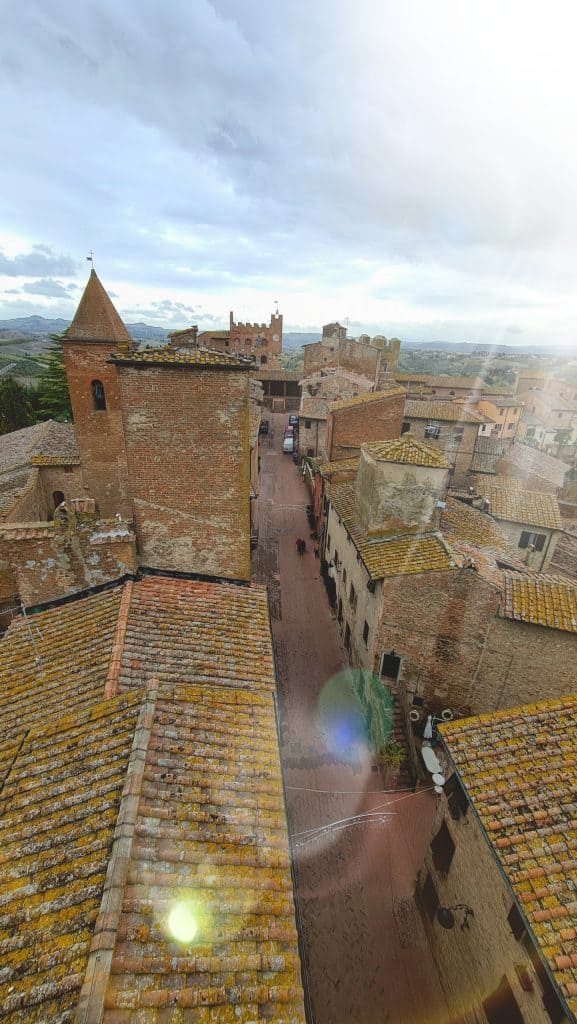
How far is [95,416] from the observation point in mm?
17672

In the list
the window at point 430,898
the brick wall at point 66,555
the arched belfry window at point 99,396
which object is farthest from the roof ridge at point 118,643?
the arched belfry window at point 99,396

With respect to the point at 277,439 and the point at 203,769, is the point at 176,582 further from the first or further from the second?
the point at 277,439

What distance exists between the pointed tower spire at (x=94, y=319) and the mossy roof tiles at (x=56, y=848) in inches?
629

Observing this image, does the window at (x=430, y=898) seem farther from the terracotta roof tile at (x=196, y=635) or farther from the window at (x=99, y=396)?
the window at (x=99, y=396)

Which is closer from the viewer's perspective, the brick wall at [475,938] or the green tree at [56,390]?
the brick wall at [475,938]

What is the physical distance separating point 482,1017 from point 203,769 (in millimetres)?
7074

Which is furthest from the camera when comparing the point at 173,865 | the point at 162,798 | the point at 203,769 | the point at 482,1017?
the point at 482,1017

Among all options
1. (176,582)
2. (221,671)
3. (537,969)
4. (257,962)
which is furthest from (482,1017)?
(176,582)

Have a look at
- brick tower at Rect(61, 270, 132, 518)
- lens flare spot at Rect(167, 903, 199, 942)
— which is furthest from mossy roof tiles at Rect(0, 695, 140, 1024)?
brick tower at Rect(61, 270, 132, 518)

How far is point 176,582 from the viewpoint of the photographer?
1188cm

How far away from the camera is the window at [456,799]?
28.6 ft

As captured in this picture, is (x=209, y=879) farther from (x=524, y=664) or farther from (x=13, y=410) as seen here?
(x=13, y=410)

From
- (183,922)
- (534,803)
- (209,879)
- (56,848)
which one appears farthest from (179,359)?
(534,803)

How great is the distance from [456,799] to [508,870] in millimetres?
2580
